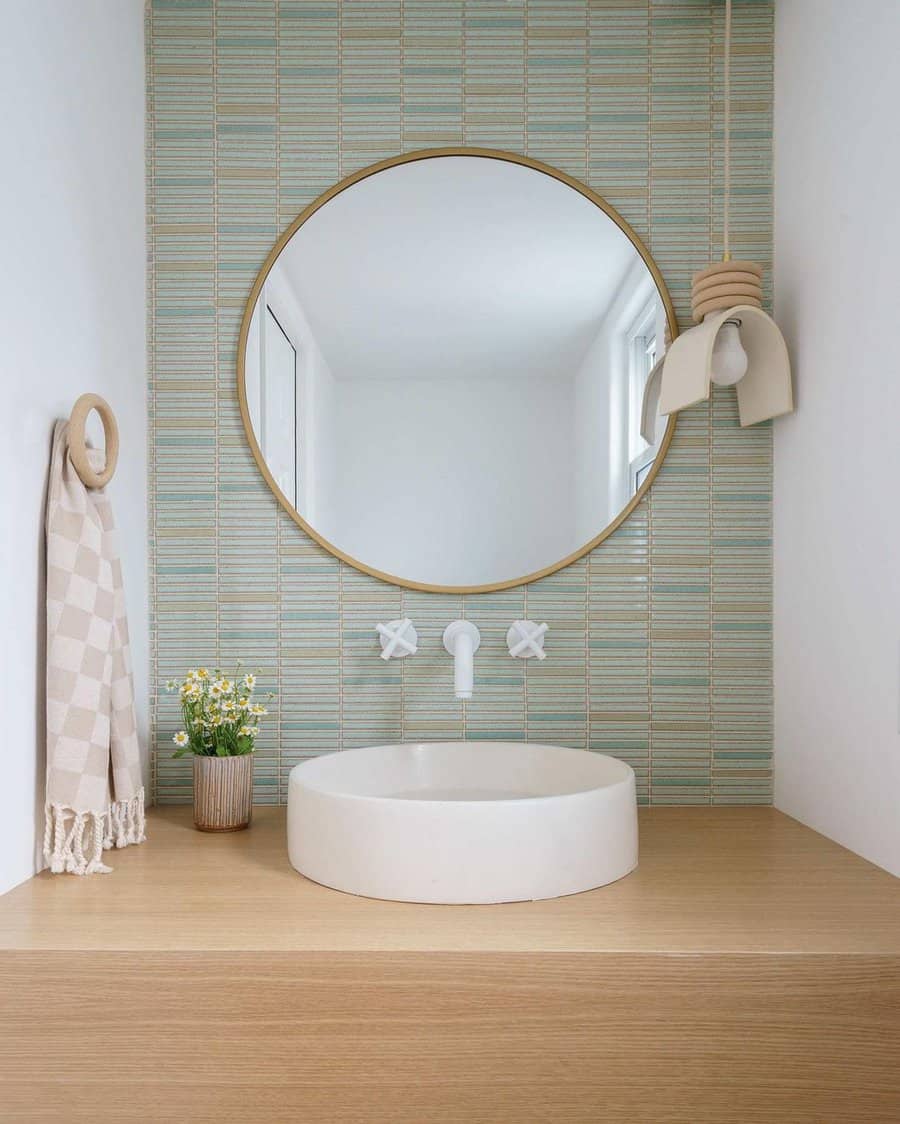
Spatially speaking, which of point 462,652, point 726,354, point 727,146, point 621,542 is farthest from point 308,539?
point 727,146

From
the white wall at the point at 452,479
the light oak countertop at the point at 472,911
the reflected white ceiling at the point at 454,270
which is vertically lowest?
the light oak countertop at the point at 472,911

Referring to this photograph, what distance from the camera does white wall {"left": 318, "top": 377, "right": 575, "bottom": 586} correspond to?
183 cm

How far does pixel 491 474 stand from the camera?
183 centimetres

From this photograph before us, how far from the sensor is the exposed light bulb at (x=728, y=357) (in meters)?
1.64

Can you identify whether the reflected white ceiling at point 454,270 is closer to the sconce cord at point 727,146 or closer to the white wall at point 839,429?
the sconce cord at point 727,146

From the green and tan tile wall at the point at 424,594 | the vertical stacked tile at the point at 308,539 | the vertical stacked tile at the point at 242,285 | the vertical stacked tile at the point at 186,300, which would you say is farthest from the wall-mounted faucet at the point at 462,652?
the vertical stacked tile at the point at 186,300

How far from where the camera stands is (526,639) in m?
1.78

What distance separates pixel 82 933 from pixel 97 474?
2.26 feet

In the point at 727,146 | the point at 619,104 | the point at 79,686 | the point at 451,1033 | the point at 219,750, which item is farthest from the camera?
the point at 619,104

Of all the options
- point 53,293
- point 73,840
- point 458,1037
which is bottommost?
point 458,1037

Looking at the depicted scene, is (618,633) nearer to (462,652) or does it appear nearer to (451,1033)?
(462,652)

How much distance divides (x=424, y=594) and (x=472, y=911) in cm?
74

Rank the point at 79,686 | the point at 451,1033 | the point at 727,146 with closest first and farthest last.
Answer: the point at 451,1033 < the point at 79,686 < the point at 727,146

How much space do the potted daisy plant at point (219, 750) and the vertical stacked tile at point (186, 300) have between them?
225 mm
